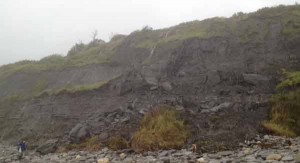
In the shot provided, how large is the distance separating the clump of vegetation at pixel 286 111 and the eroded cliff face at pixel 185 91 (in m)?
0.61

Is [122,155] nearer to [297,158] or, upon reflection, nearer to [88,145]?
[88,145]

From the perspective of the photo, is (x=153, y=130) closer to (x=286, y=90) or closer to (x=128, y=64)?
(x=286, y=90)

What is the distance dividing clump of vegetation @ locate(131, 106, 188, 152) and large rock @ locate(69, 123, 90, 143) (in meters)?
4.08

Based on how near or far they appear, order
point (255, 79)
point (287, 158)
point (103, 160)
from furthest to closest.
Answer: point (255, 79) → point (103, 160) → point (287, 158)

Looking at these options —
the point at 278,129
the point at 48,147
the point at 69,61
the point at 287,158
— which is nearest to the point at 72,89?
the point at 69,61

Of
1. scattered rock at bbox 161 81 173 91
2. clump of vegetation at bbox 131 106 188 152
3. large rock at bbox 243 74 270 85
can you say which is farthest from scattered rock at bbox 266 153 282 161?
scattered rock at bbox 161 81 173 91

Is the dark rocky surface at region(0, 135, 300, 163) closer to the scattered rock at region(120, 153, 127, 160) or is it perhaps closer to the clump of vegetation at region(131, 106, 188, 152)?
the scattered rock at region(120, 153, 127, 160)

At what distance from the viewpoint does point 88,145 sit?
24.1 metres

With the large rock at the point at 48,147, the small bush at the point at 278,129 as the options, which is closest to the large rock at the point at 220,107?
the small bush at the point at 278,129

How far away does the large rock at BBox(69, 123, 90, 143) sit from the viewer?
25.4m

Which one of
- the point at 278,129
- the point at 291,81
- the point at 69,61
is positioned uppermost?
the point at 69,61

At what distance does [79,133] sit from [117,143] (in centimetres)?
400

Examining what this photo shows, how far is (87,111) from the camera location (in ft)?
97.3

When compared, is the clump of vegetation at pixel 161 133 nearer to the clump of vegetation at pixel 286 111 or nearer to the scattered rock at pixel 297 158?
the clump of vegetation at pixel 286 111
